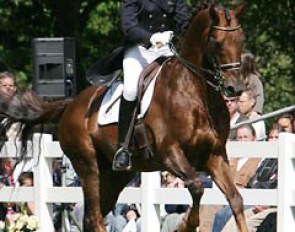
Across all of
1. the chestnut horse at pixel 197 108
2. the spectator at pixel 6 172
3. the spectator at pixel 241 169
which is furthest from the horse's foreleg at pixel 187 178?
the spectator at pixel 6 172

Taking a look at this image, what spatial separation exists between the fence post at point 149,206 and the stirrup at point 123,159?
1.42 meters

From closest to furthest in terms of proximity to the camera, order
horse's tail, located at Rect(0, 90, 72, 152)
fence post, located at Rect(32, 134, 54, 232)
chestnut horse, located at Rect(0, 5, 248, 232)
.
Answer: chestnut horse, located at Rect(0, 5, 248, 232) < horse's tail, located at Rect(0, 90, 72, 152) < fence post, located at Rect(32, 134, 54, 232)

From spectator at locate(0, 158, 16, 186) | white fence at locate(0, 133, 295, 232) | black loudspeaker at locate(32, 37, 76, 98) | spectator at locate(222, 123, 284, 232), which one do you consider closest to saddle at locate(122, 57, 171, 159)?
white fence at locate(0, 133, 295, 232)

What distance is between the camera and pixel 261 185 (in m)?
11.7

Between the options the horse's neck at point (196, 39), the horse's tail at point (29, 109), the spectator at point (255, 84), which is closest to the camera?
the horse's neck at point (196, 39)

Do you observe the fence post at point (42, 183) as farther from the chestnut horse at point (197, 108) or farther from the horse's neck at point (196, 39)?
the horse's neck at point (196, 39)

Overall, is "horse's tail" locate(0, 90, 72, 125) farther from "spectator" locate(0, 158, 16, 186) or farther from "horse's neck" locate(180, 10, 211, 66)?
"horse's neck" locate(180, 10, 211, 66)

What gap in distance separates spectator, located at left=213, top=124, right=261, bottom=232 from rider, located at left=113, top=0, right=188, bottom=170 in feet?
4.39

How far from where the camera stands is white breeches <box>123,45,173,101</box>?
1063cm

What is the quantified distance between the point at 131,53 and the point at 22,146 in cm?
228

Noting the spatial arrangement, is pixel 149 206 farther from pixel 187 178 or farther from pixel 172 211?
pixel 187 178

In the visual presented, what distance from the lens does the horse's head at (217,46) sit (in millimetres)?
9609

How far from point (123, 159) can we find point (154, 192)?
1.56 meters

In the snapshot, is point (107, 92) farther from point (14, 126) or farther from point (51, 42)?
point (51, 42)
